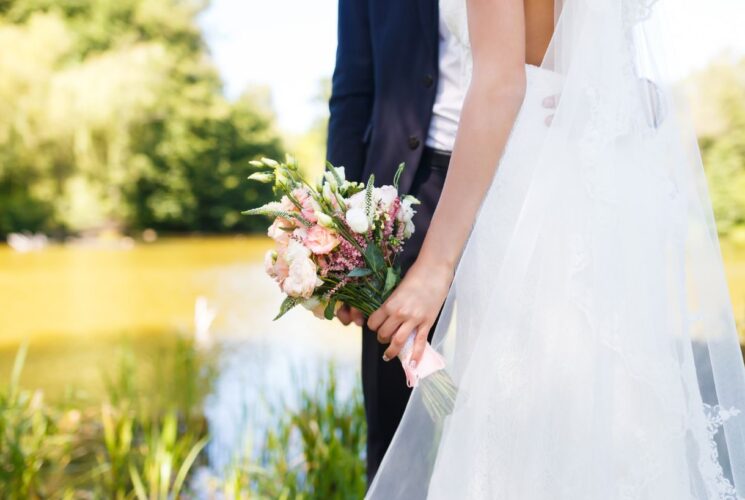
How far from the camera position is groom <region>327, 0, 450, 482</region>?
1.21m

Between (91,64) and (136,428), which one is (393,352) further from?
(91,64)

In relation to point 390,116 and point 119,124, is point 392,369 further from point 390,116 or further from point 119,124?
point 119,124

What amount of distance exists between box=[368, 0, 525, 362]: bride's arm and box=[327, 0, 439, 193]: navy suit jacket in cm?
22

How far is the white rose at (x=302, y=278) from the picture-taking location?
3.22ft

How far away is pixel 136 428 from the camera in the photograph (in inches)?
137

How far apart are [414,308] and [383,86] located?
47 cm

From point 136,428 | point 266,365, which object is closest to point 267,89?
point 266,365

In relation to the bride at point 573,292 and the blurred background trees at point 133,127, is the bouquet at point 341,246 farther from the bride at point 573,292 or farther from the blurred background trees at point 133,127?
the blurred background trees at point 133,127

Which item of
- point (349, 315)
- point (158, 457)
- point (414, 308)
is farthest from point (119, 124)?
point (414, 308)

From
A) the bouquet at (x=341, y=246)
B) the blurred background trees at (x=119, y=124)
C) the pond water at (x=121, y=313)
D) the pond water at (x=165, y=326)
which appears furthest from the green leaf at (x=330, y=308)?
the blurred background trees at (x=119, y=124)

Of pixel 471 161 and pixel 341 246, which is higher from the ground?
pixel 471 161

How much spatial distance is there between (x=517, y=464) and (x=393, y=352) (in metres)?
0.21

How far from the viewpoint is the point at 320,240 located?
101cm

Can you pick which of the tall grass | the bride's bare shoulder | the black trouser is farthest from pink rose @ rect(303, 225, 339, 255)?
the tall grass
